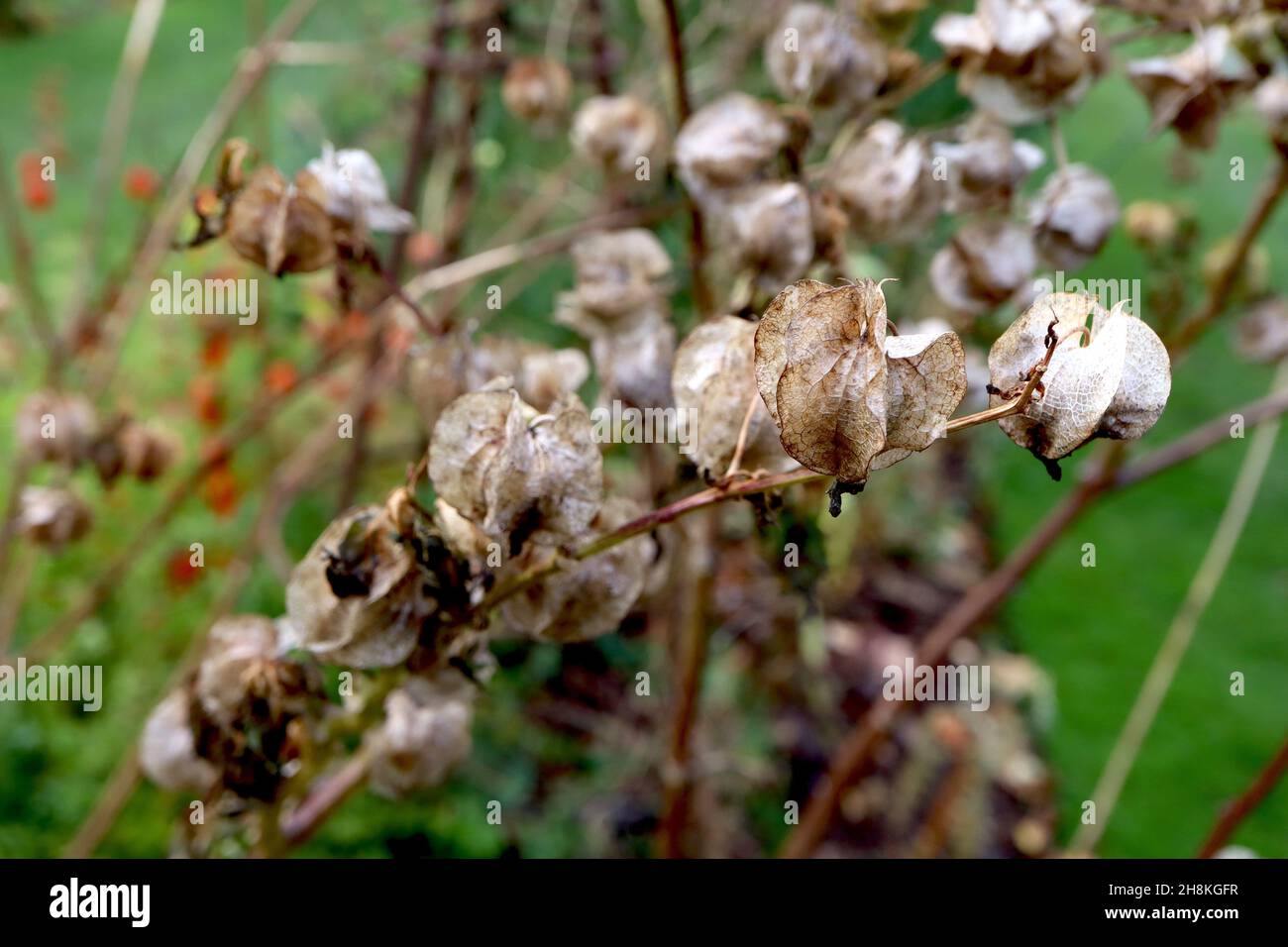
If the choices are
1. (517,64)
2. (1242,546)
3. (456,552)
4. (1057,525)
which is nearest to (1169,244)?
(1057,525)

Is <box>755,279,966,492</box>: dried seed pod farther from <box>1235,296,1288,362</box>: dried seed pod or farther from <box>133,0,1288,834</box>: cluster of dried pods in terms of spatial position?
<box>1235,296,1288,362</box>: dried seed pod

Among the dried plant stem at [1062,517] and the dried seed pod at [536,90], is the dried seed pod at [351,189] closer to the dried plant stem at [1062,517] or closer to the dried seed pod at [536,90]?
the dried seed pod at [536,90]

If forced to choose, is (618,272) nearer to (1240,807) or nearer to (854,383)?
(854,383)

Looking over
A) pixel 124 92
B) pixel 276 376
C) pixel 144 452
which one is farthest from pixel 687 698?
pixel 276 376

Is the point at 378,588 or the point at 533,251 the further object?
the point at 533,251

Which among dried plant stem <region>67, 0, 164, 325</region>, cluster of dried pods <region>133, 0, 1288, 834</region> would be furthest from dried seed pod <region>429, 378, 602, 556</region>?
dried plant stem <region>67, 0, 164, 325</region>

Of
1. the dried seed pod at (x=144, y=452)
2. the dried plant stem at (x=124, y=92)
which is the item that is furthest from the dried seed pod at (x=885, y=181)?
the dried plant stem at (x=124, y=92)
